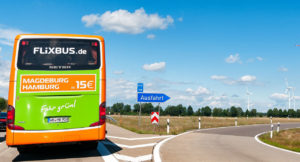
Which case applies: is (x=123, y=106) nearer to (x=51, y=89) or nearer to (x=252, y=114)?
(x=252, y=114)

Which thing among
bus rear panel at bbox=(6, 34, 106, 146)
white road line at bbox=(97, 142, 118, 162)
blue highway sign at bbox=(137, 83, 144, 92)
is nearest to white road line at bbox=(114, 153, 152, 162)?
white road line at bbox=(97, 142, 118, 162)

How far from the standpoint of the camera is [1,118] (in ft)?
66.3

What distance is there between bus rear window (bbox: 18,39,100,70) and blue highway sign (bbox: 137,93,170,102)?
36.7 feet

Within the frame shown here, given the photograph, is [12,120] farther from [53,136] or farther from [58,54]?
[58,54]

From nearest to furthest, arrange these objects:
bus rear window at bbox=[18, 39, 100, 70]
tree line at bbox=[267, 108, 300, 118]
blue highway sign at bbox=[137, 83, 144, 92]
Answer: bus rear window at bbox=[18, 39, 100, 70] < blue highway sign at bbox=[137, 83, 144, 92] < tree line at bbox=[267, 108, 300, 118]

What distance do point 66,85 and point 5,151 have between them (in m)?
3.77

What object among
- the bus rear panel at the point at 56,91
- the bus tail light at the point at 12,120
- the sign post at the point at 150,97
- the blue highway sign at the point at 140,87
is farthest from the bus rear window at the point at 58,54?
the blue highway sign at the point at 140,87

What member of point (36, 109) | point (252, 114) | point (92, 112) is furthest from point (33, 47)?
point (252, 114)

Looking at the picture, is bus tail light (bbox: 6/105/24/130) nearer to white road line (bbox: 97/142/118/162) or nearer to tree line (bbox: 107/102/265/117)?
white road line (bbox: 97/142/118/162)

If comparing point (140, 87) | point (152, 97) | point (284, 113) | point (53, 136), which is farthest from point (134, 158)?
point (284, 113)

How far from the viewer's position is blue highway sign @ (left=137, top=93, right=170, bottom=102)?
19.9 metres

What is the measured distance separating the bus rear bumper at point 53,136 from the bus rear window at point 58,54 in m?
1.71

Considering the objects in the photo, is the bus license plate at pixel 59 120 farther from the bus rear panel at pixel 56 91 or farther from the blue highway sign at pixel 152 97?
the blue highway sign at pixel 152 97

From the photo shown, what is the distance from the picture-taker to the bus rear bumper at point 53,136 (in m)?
8.09
